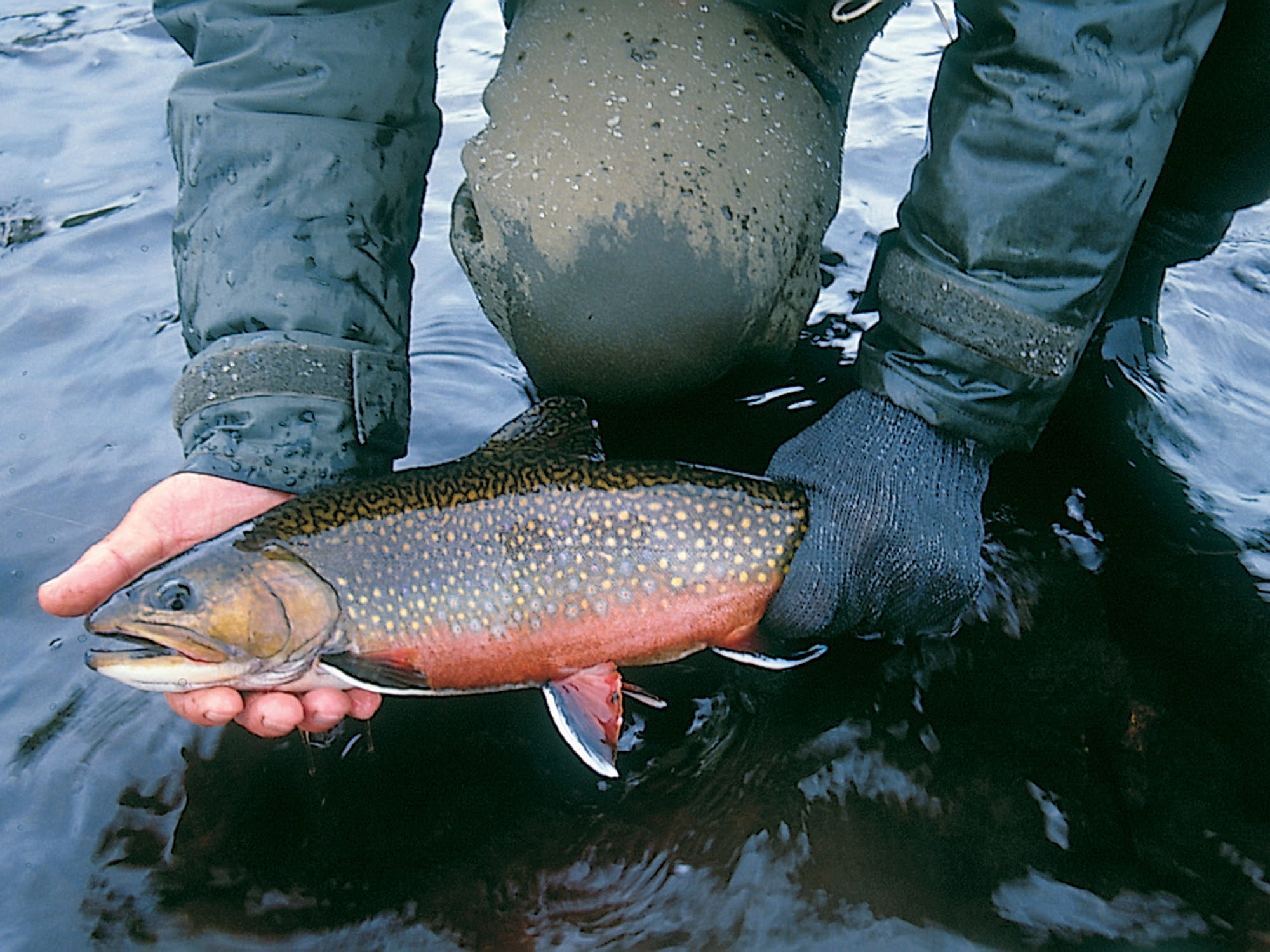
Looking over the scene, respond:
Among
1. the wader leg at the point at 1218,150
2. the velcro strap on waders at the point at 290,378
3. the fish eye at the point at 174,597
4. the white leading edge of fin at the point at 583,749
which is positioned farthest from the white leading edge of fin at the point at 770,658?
the wader leg at the point at 1218,150

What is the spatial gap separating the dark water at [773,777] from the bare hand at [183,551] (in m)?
0.26

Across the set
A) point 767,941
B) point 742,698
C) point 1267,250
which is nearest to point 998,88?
point 742,698

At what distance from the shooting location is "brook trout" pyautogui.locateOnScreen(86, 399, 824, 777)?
2.15 metres

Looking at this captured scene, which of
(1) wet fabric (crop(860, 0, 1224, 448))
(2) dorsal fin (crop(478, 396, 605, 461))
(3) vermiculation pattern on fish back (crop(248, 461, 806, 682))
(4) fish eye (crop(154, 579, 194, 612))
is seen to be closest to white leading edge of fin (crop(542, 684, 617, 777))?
(3) vermiculation pattern on fish back (crop(248, 461, 806, 682))

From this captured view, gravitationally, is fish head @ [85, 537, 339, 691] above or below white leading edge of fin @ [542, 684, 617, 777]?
above

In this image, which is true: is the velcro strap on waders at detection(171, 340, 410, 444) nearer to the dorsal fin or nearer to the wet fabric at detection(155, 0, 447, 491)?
the wet fabric at detection(155, 0, 447, 491)

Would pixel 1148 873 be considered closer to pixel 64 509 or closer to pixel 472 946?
pixel 472 946

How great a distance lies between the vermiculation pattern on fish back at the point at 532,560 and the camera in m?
2.22

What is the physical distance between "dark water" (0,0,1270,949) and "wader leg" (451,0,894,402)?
0.40 meters

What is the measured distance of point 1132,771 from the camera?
228 cm

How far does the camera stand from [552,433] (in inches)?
101

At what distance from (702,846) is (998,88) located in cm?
179

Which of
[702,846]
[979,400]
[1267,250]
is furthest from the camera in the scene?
[1267,250]

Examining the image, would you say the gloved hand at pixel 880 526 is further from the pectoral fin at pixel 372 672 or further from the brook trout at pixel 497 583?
the pectoral fin at pixel 372 672
